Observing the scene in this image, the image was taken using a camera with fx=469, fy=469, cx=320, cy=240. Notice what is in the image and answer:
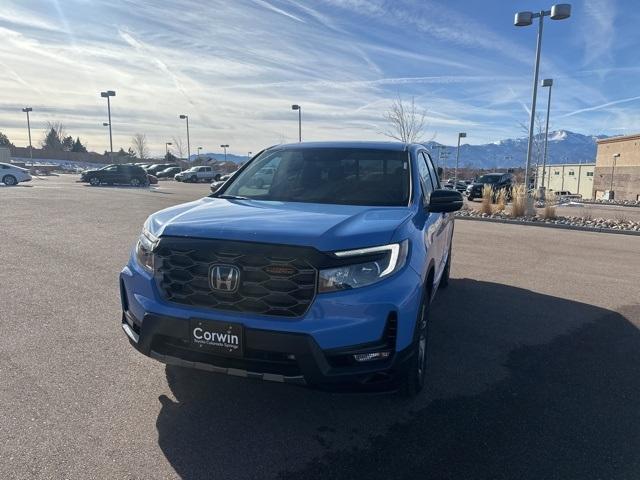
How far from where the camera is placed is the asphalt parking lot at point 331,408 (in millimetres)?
2656

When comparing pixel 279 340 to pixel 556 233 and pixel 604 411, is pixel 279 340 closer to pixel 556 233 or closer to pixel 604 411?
pixel 604 411

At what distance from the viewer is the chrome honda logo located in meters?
2.75

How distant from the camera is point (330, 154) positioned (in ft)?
14.7

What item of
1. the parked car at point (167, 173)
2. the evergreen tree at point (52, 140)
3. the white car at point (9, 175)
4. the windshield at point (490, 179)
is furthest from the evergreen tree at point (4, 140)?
the windshield at point (490, 179)

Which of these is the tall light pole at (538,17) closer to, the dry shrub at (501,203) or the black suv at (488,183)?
the dry shrub at (501,203)

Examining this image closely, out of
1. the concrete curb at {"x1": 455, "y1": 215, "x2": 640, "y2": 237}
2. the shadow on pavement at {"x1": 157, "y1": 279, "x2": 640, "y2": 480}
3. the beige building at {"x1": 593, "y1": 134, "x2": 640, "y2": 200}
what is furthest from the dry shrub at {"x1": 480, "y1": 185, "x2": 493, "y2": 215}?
the beige building at {"x1": 593, "y1": 134, "x2": 640, "y2": 200}

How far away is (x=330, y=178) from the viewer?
4.25m

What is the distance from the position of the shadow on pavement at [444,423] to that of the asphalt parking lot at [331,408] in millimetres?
11

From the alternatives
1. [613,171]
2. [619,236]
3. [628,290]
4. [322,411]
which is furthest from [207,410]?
[613,171]

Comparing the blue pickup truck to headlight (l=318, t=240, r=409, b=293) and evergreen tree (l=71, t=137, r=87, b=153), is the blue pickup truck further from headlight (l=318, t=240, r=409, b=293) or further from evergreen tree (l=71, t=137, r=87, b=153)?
evergreen tree (l=71, t=137, r=87, b=153)

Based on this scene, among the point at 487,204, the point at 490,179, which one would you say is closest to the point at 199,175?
the point at 490,179

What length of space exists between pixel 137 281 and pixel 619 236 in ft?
44.2

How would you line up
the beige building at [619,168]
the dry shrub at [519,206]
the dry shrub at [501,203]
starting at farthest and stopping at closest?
the beige building at [619,168], the dry shrub at [501,203], the dry shrub at [519,206]

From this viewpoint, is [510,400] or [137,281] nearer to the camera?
[137,281]
